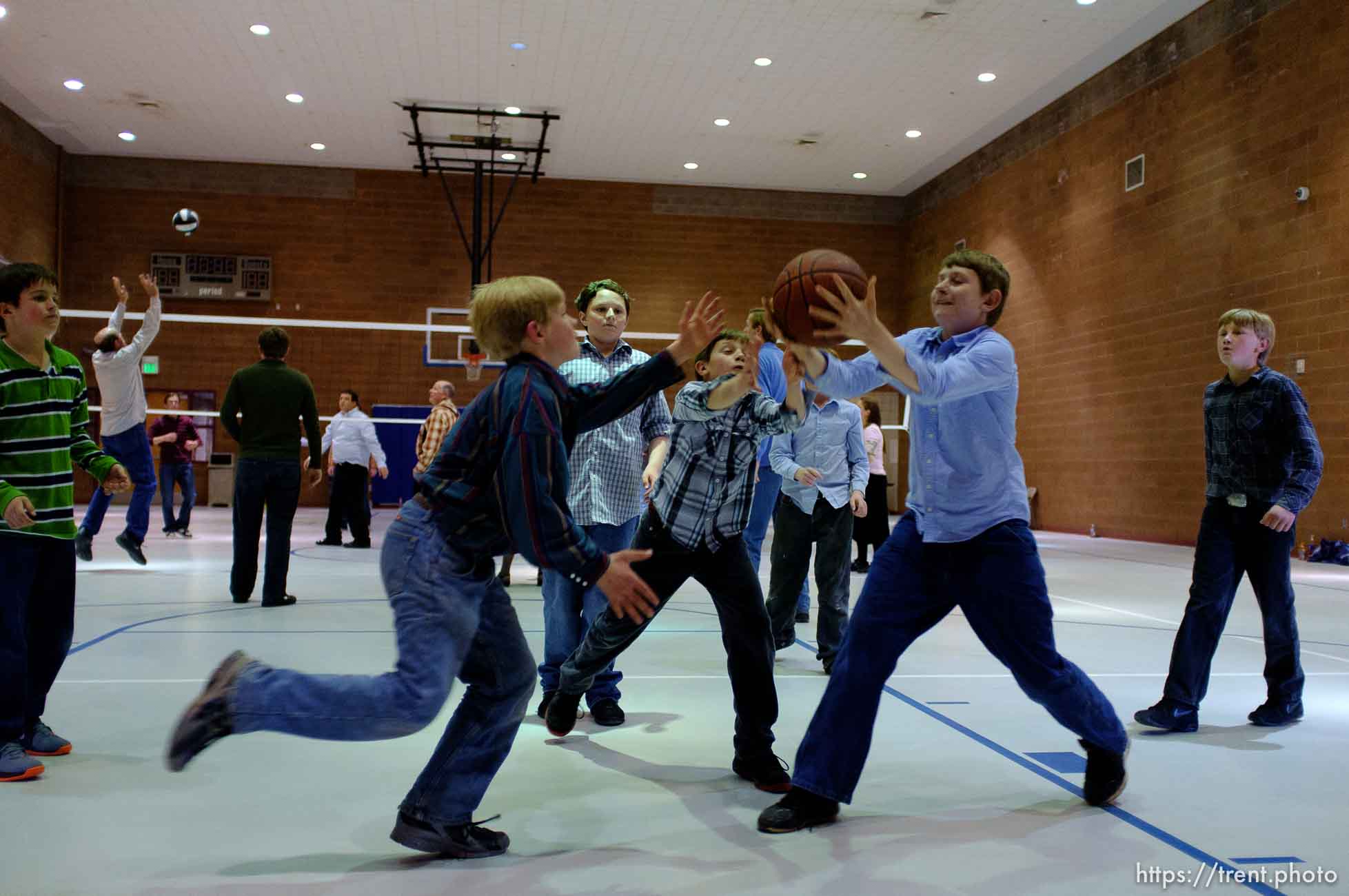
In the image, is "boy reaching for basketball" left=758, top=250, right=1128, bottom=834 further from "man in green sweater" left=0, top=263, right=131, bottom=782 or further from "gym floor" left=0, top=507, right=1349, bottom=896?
"man in green sweater" left=0, top=263, right=131, bottom=782

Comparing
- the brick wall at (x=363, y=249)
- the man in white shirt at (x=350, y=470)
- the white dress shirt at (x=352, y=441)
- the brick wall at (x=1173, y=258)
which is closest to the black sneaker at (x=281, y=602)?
the man in white shirt at (x=350, y=470)

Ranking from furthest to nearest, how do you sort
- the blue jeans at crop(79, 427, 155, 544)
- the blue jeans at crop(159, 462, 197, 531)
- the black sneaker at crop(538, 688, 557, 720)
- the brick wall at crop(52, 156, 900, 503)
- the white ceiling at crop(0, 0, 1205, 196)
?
the brick wall at crop(52, 156, 900, 503), the white ceiling at crop(0, 0, 1205, 196), the blue jeans at crop(159, 462, 197, 531), the blue jeans at crop(79, 427, 155, 544), the black sneaker at crop(538, 688, 557, 720)

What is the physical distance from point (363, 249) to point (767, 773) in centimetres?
1743

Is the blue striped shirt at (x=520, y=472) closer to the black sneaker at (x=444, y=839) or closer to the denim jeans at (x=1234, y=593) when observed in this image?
the black sneaker at (x=444, y=839)

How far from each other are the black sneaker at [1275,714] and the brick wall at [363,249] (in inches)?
577

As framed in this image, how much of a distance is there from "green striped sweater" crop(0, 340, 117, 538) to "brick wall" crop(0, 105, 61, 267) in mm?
14341

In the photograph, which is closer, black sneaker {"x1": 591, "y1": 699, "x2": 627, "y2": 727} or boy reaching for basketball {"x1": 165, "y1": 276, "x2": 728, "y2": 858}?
boy reaching for basketball {"x1": 165, "y1": 276, "x2": 728, "y2": 858}

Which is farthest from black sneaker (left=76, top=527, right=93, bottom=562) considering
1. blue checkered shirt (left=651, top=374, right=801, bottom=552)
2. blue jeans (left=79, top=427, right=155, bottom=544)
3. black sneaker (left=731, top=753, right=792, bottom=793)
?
black sneaker (left=731, top=753, right=792, bottom=793)

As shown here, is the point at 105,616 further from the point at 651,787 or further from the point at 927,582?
the point at 927,582

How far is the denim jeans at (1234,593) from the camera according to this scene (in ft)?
12.1

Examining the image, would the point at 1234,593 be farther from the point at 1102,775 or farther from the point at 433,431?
the point at 433,431

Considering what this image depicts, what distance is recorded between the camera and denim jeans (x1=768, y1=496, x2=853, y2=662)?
4836 mm

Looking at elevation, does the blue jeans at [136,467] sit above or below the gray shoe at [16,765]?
above

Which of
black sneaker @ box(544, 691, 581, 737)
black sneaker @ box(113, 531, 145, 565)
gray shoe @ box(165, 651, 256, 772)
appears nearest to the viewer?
gray shoe @ box(165, 651, 256, 772)
